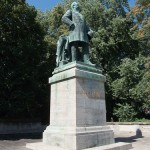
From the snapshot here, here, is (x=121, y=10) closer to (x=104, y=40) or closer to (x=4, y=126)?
(x=104, y=40)

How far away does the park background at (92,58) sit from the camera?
2012 cm

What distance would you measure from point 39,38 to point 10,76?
4437mm

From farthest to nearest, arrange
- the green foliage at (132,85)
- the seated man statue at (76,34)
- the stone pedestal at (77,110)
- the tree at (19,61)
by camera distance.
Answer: the green foliage at (132,85), the tree at (19,61), the seated man statue at (76,34), the stone pedestal at (77,110)

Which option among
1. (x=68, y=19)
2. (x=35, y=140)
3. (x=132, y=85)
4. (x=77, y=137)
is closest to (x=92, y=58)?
(x=132, y=85)

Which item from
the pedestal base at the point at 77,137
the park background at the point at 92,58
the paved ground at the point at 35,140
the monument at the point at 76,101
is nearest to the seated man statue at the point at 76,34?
the monument at the point at 76,101

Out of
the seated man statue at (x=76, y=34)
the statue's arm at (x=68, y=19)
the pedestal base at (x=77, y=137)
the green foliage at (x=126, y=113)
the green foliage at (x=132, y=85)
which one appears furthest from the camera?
the green foliage at (x=126, y=113)

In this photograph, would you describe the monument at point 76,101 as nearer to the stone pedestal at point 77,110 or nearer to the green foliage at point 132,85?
the stone pedestal at point 77,110

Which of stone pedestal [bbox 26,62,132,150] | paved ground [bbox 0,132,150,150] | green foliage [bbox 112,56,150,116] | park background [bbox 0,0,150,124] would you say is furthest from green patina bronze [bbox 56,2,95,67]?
green foliage [bbox 112,56,150,116]

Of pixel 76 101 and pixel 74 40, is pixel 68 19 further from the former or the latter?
pixel 76 101

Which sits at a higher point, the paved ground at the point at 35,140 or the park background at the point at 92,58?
the park background at the point at 92,58

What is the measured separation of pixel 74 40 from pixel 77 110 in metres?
3.00

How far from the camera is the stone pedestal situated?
9062 mm

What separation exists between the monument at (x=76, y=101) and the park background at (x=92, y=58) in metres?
9.13

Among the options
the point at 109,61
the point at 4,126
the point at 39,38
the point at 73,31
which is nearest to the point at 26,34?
the point at 39,38
